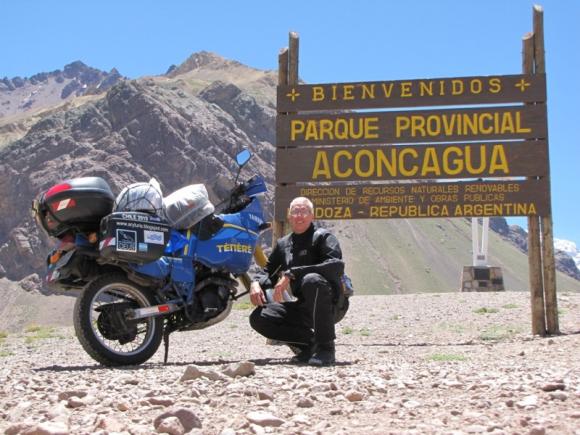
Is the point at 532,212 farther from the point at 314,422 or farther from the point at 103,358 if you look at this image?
the point at 314,422

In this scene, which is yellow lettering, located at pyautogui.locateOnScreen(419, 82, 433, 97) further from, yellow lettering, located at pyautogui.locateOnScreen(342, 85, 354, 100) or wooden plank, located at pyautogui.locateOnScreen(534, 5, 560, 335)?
wooden plank, located at pyautogui.locateOnScreen(534, 5, 560, 335)

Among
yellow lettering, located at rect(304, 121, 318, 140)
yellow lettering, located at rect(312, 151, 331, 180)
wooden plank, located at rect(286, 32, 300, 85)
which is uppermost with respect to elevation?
wooden plank, located at rect(286, 32, 300, 85)

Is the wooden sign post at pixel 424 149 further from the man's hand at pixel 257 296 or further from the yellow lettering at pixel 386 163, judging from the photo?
the man's hand at pixel 257 296

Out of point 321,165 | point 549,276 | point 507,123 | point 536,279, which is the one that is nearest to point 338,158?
point 321,165

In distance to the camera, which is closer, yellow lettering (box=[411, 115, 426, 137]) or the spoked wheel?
the spoked wheel

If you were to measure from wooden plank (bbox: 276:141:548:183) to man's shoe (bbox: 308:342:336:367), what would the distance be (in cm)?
513

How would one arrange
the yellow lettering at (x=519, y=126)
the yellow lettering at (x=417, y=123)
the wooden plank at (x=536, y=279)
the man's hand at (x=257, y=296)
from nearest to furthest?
1. the man's hand at (x=257, y=296)
2. the wooden plank at (x=536, y=279)
3. the yellow lettering at (x=519, y=126)
4. the yellow lettering at (x=417, y=123)

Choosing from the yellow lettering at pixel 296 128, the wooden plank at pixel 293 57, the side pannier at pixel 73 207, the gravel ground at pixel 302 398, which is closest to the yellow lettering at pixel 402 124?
the yellow lettering at pixel 296 128

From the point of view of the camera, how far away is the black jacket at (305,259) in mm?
6328

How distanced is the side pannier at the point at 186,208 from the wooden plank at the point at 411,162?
4.52 meters

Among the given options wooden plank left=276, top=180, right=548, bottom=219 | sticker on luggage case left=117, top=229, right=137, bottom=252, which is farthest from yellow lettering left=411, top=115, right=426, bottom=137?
sticker on luggage case left=117, top=229, right=137, bottom=252

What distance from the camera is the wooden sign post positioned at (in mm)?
11039

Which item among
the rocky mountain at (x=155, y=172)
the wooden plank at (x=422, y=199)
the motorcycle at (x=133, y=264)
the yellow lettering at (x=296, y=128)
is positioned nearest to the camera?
the motorcycle at (x=133, y=264)

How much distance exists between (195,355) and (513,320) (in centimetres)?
639
